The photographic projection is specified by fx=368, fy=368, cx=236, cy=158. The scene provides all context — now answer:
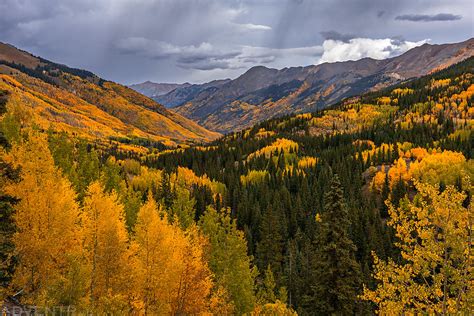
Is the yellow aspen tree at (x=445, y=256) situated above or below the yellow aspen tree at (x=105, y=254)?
above

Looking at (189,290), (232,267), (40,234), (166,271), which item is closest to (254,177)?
(232,267)

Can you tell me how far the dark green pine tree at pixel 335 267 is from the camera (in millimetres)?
35625

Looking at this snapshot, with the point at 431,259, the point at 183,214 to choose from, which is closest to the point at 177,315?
the point at 431,259

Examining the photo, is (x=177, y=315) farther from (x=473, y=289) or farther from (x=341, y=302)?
(x=473, y=289)

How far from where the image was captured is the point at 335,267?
118ft

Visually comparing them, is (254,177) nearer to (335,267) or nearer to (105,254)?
(335,267)

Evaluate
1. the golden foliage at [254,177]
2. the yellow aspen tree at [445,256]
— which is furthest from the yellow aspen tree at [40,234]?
the golden foliage at [254,177]

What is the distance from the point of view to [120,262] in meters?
31.9

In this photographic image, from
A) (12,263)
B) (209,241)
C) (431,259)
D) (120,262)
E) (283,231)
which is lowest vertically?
(283,231)

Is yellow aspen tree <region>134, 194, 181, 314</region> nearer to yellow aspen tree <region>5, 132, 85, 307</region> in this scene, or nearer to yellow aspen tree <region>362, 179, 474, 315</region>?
yellow aspen tree <region>5, 132, 85, 307</region>

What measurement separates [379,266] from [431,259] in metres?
2.30

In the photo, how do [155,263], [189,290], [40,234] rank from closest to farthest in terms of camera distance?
[40,234] → [155,263] → [189,290]

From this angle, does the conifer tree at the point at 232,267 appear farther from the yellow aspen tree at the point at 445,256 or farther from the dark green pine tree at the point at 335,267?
the yellow aspen tree at the point at 445,256

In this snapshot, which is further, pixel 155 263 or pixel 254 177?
pixel 254 177
